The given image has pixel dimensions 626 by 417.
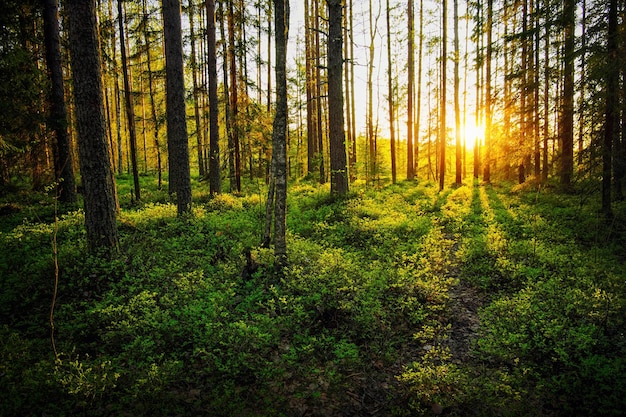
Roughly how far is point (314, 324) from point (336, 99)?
9353 millimetres

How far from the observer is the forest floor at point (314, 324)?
422 centimetres

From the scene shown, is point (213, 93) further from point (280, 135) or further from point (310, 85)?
point (310, 85)

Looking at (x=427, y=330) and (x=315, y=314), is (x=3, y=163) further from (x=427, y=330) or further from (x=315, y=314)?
(x=427, y=330)

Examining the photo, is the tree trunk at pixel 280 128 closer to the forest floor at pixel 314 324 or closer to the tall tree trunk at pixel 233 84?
the forest floor at pixel 314 324

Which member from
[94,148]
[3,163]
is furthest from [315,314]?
[3,163]

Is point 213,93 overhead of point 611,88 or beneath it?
overhead

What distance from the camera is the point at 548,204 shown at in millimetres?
12914

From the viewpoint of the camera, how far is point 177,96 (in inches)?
432

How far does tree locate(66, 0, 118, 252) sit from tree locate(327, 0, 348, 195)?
778 cm

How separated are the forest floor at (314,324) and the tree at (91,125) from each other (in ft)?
2.30

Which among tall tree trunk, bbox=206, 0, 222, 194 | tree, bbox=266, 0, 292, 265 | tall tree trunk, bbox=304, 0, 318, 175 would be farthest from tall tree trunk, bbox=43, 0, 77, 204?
tall tree trunk, bbox=304, 0, 318, 175

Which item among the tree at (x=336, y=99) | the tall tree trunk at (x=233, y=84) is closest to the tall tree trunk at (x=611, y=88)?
the tree at (x=336, y=99)

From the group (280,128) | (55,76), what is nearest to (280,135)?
(280,128)

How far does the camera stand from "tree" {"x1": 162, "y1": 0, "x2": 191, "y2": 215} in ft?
34.5
